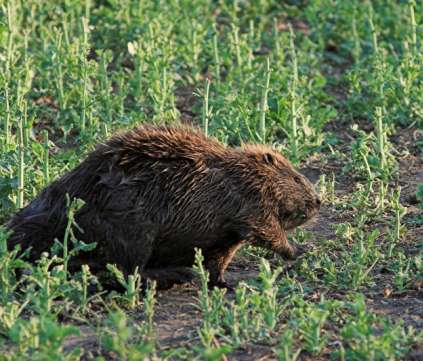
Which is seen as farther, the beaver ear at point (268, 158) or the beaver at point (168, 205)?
the beaver ear at point (268, 158)

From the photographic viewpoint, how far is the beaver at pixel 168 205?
6.43 metres

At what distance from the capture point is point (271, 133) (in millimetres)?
9055

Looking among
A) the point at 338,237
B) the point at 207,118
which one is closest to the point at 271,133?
the point at 207,118

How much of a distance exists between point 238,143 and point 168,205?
2.38m

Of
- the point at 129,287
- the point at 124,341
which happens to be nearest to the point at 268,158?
the point at 129,287

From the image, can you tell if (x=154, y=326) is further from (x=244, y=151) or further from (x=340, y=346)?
(x=244, y=151)

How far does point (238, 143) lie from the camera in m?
8.88

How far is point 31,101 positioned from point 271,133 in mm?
2049

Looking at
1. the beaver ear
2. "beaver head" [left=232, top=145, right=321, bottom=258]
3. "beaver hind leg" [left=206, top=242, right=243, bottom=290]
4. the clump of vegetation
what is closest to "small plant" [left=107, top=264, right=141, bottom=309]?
the clump of vegetation

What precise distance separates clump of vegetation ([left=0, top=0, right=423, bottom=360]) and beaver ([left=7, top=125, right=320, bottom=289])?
0.44 ft

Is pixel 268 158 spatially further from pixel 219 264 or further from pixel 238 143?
pixel 238 143

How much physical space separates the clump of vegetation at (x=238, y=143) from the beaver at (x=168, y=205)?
0.13m

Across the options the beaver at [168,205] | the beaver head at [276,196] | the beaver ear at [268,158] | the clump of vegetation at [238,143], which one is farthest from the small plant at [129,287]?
the beaver ear at [268,158]

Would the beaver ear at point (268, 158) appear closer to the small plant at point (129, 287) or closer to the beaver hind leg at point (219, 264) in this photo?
the beaver hind leg at point (219, 264)
